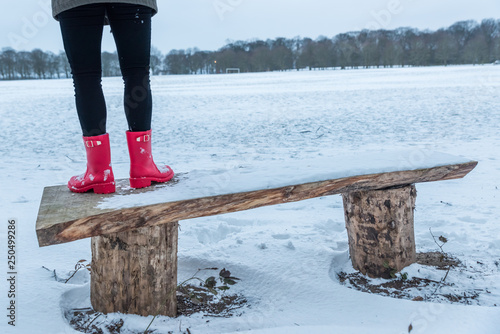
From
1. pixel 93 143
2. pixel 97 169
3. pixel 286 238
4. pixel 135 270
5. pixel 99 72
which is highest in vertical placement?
pixel 99 72

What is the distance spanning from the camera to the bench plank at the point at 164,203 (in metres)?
1.63

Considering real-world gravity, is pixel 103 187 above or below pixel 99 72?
below

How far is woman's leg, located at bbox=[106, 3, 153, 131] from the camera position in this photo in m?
1.89

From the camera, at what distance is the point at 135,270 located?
191 centimetres

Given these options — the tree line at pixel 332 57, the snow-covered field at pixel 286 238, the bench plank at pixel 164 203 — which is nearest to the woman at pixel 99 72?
the bench plank at pixel 164 203

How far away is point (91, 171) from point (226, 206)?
0.65 metres

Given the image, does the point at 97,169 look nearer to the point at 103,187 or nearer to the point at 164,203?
the point at 103,187

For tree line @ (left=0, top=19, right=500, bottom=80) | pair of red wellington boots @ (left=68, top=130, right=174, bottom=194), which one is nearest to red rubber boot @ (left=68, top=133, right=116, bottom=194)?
pair of red wellington boots @ (left=68, top=130, right=174, bottom=194)

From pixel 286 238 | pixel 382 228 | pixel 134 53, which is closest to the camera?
pixel 134 53

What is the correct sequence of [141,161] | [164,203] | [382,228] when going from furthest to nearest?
[382,228], [141,161], [164,203]

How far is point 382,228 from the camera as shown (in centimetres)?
234

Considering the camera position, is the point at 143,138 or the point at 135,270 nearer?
the point at 135,270

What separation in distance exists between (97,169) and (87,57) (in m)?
0.49

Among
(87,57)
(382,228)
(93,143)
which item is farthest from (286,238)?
(87,57)
